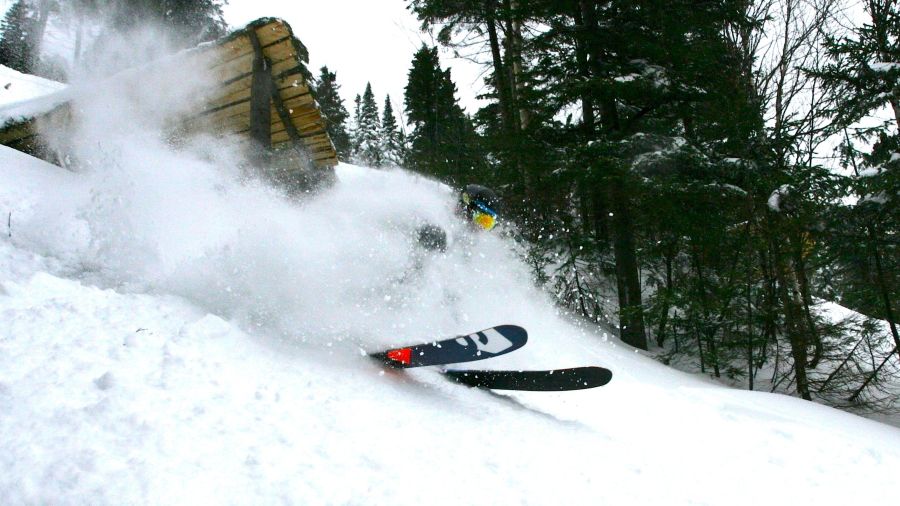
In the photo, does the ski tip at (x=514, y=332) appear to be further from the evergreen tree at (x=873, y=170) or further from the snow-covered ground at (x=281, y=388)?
the evergreen tree at (x=873, y=170)

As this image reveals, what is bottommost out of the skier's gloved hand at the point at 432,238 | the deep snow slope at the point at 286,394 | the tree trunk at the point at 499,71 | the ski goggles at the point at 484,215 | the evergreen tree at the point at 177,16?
the deep snow slope at the point at 286,394

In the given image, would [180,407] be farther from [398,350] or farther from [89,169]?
[89,169]

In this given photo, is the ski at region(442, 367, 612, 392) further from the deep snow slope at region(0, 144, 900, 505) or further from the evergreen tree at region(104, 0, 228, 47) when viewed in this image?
the evergreen tree at region(104, 0, 228, 47)

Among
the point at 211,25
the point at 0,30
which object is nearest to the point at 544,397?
the point at 211,25

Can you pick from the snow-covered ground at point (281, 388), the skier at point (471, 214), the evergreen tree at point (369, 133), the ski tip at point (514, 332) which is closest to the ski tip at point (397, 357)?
the snow-covered ground at point (281, 388)

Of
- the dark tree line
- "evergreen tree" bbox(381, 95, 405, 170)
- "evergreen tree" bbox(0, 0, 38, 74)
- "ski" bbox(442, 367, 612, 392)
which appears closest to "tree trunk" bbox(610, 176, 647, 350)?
the dark tree line

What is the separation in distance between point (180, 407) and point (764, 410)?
15.6 feet

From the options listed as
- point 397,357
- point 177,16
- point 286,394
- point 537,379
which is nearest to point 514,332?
point 537,379

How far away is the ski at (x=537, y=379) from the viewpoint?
13.4 ft

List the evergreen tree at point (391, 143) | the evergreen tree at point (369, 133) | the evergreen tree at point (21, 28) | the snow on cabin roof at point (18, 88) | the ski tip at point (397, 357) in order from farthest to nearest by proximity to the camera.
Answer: the evergreen tree at point (369, 133) < the evergreen tree at point (391, 143) < the evergreen tree at point (21, 28) < the snow on cabin roof at point (18, 88) < the ski tip at point (397, 357)

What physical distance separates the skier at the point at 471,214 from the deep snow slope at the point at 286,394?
25cm

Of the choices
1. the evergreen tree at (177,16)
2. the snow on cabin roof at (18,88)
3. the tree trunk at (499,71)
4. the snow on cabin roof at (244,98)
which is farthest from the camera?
the evergreen tree at (177,16)

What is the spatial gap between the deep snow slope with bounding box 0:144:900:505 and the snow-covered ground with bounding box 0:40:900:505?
0.02 meters

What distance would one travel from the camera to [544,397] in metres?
4.24
